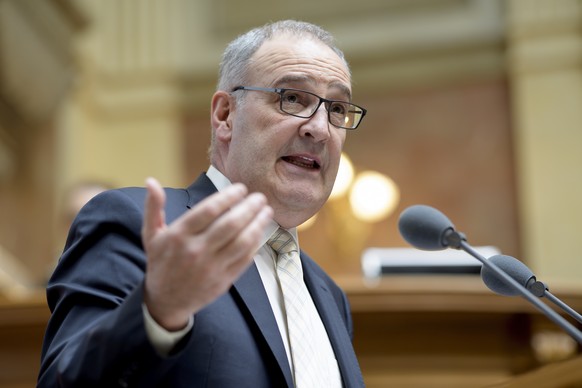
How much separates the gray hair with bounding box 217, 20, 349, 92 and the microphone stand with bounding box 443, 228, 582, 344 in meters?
0.71

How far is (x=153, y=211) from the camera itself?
1477mm

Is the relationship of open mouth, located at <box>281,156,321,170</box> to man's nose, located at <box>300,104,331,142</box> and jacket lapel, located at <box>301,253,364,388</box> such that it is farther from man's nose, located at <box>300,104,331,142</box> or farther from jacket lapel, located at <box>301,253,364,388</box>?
jacket lapel, located at <box>301,253,364,388</box>

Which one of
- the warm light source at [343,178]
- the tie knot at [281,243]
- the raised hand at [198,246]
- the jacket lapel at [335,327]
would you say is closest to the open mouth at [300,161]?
the tie knot at [281,243]

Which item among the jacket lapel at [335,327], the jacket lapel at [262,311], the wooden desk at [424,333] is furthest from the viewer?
the wooden desk at [424,333]

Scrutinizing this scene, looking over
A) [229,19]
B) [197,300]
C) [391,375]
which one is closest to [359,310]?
[391,375]

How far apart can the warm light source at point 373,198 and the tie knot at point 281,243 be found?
5.09m

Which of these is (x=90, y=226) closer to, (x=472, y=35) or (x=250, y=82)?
(x=250, y=82)

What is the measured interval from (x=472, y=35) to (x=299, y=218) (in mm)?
5768

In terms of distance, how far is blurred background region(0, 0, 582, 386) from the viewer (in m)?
6.90

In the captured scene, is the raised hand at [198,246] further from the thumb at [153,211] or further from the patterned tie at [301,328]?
the patterned tie at [301,328]

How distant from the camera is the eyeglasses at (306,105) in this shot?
7.20 feet

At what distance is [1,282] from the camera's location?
183 inches

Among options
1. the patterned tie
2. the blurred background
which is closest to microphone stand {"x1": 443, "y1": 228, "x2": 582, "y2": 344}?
the patterned tie

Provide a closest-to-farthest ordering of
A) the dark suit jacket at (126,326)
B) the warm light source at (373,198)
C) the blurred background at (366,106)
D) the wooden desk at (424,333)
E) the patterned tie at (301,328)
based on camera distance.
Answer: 1. the dark suit jacket at (126,326)
2. the patterned tie at (301,328)
3. the wooden desk at (424,333)
4. the blurred background at (366,106)
5. the warm light source at (373,198)
